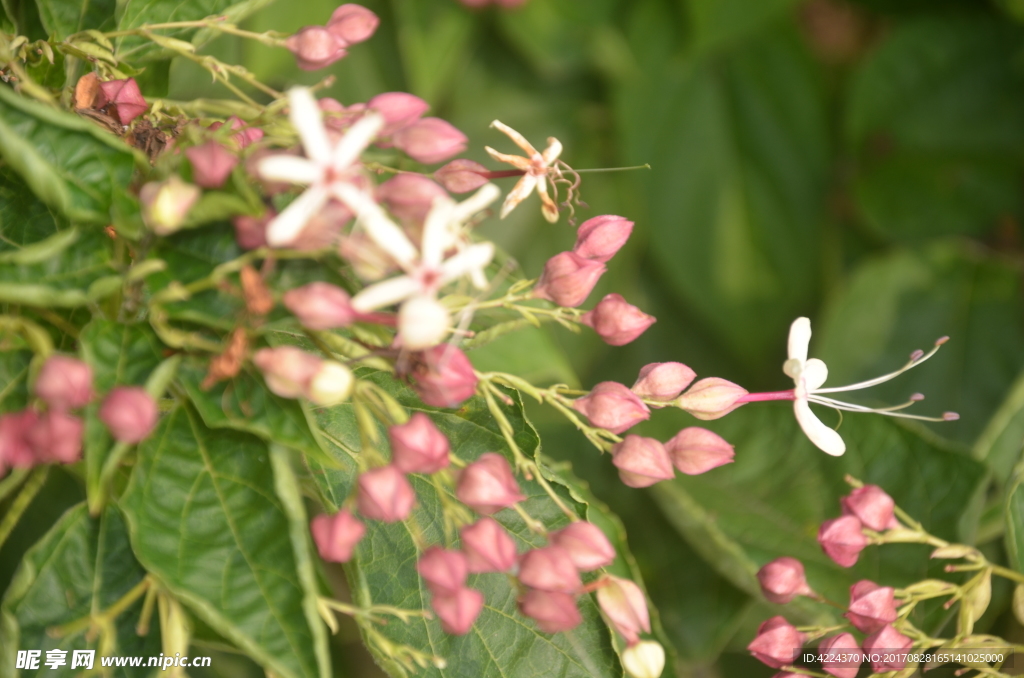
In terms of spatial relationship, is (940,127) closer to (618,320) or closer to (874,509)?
(874,509)

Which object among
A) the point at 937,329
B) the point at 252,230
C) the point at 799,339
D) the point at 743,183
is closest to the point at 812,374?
the point at 799,339

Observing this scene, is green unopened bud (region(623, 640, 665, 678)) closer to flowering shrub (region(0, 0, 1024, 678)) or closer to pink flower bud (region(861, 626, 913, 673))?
flowering shrub (region(0, 0, 1024, 678))

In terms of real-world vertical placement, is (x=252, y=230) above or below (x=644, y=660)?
above

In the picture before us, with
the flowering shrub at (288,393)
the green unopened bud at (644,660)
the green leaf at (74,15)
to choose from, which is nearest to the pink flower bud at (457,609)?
the flowering shrub at (288,393)

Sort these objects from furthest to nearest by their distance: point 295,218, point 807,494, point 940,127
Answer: point 940,127 < point 807,494 < point 295,218

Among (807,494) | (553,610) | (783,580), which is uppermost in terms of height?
(553,610)

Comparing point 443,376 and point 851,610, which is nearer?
point 443,376

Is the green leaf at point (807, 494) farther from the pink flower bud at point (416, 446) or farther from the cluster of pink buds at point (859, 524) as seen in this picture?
the pink flower bud at point (416, 446)

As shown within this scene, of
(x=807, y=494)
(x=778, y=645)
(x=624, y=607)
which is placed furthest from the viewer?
(x=807, y=494)

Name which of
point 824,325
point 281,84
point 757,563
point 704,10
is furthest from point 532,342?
point 704,10
